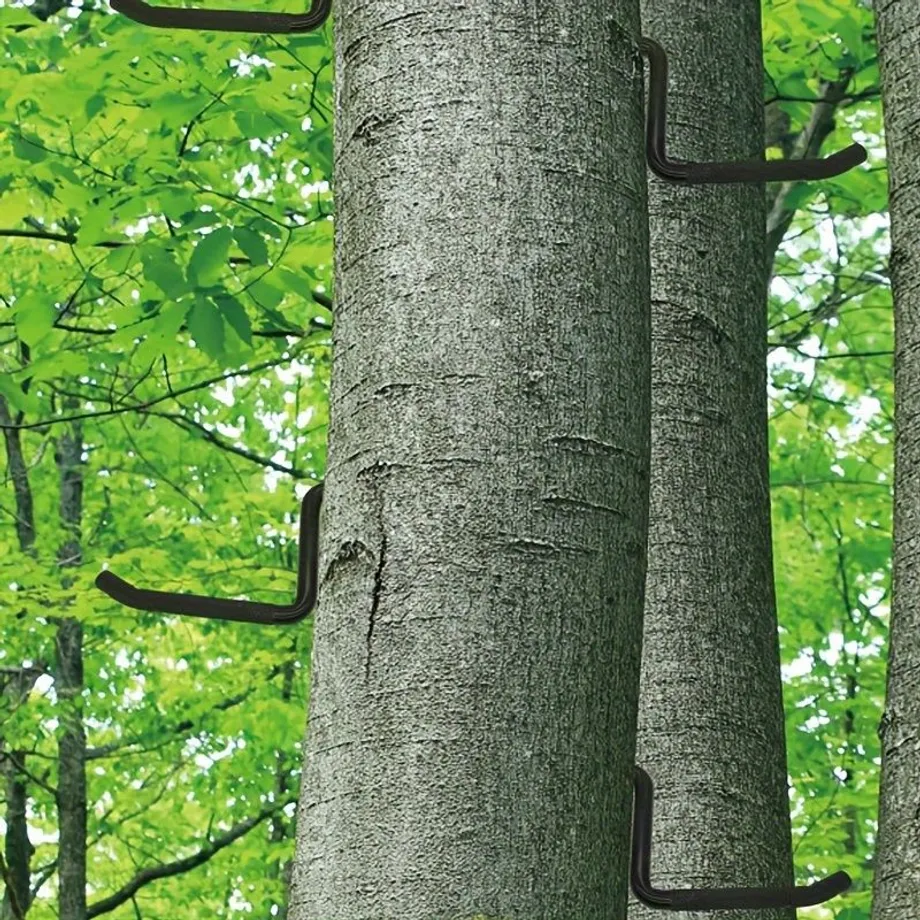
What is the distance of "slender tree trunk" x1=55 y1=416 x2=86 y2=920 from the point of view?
10.6 metres

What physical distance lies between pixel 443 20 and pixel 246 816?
11.4m

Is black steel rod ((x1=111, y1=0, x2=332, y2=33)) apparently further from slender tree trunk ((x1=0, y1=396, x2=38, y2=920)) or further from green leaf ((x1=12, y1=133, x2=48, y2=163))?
slender tree trunk ((x1=0, y1=396, x2=38, y2=920))

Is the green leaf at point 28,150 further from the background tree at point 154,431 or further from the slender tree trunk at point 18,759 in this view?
the slender tree trunk at point 18,759

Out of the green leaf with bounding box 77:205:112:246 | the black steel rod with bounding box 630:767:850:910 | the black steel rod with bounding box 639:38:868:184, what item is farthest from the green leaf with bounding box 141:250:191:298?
the black steel rod with bounding box 630:767:850:910

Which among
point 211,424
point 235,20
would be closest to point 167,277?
point 235,20

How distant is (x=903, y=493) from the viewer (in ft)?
8.03

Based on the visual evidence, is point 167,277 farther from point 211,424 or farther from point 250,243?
point 211,424

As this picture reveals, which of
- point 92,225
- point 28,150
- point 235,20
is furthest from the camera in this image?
point 28,150

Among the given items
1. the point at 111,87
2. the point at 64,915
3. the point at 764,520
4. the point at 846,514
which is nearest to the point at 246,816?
the point at 64,915

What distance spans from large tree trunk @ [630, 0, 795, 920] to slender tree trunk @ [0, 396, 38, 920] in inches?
330

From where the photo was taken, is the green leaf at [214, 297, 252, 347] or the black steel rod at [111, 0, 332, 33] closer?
the black steel rod at [111, 0, 332, 33]

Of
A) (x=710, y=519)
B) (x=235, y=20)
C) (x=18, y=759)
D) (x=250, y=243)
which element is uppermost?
(x=250, y=243)

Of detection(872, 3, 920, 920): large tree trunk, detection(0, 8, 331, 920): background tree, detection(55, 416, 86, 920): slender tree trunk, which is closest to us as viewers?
detection(872, 3, 920, 920): large tree trunk

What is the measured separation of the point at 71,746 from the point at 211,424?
2693 mm
